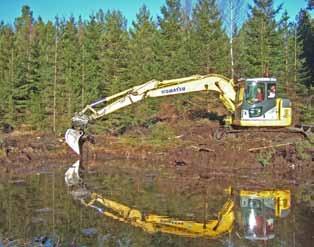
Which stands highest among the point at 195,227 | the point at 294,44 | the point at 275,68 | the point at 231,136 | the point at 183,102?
the point at 294,44

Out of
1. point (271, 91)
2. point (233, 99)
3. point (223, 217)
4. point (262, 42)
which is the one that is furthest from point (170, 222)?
point (262, 42)

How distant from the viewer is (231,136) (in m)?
22.6

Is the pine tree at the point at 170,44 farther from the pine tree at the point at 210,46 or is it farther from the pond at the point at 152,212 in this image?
the pond at the point at 152,212

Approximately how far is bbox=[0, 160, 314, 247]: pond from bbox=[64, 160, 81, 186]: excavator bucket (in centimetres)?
27

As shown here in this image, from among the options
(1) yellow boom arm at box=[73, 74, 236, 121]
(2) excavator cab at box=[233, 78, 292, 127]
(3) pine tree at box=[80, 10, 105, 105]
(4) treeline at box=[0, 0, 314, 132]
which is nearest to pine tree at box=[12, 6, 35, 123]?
(4) treeline at box=[0, 0, 314, 132]

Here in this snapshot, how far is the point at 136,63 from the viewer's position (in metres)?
31.0

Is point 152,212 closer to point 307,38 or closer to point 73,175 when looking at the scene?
point 73,175

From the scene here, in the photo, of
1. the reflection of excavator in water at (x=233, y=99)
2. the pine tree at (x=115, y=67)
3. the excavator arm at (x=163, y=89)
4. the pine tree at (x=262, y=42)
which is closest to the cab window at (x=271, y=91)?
the reflection of excavator in water at (x=233, y=99)

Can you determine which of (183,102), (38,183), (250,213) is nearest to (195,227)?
(250,213)

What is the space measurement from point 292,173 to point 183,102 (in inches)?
459

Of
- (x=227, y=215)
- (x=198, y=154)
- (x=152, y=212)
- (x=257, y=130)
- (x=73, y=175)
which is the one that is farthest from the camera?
(x=257, y=130)

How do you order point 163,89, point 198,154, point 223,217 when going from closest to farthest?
point 223,217
point 198,154
point 163,89

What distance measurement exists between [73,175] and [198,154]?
17.6 ft

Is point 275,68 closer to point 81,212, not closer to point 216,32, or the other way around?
point 216,32
